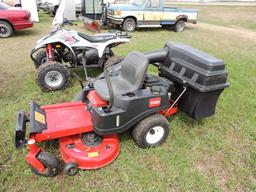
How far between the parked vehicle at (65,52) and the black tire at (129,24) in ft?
18.0

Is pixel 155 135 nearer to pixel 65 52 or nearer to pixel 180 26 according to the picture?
pixel 65 52

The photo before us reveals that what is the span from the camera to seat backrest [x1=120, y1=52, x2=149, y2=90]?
2.72 meters

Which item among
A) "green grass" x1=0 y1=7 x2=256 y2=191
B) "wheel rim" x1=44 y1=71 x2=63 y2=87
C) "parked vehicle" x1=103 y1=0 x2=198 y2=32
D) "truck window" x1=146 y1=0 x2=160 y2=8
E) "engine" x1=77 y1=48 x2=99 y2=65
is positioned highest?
"truck window" x1=146 y1=0 x2=160 y2=8

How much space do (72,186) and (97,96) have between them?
1029 millimetres

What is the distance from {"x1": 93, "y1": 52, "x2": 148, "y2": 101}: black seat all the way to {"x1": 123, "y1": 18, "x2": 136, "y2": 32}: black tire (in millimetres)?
7609

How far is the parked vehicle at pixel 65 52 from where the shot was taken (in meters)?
4.19

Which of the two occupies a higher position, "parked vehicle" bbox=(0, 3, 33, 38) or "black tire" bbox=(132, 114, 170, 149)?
"parked vehicle" bbox=(0, 3, 33, 38)

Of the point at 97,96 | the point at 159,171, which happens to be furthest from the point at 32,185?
the point at 159,171

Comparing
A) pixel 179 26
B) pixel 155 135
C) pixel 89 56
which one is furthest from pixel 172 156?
pixel 179 26

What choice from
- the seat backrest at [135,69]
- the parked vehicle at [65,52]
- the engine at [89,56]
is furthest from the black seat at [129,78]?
the engine at [89,56]

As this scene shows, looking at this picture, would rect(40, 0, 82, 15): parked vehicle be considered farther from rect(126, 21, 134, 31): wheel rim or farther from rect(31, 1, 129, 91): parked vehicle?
rect(31, 1, 129, 91): parked vehicle

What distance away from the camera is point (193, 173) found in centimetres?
269

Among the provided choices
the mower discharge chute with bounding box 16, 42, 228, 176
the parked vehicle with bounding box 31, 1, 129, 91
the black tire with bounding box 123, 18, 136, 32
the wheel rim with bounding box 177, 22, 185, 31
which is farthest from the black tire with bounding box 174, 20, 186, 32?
the mower discharge chute with bounding box 16, 42, 228, 176

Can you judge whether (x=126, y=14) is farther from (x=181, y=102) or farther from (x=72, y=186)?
(x=72, y=186)
